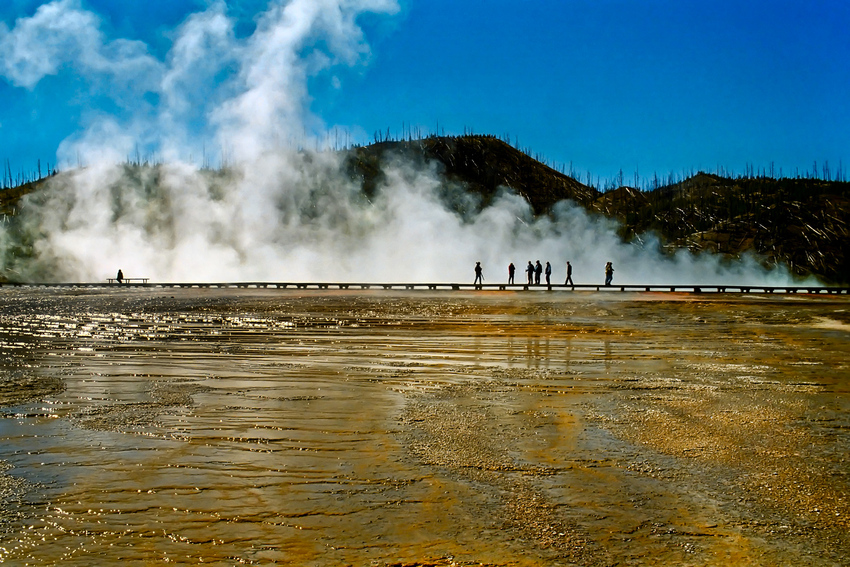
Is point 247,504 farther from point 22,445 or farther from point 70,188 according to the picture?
point 70,188

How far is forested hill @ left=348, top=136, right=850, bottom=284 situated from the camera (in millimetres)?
72812

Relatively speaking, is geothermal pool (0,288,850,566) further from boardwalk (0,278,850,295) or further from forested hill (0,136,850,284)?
forested hill (0,136,850,284)

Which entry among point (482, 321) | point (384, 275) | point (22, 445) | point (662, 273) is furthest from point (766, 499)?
point (662, 273)

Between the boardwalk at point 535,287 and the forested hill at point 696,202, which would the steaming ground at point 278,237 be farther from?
the boardwalk at point 535,287

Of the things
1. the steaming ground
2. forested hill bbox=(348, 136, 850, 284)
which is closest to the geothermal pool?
the steaming ground

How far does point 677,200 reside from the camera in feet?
318

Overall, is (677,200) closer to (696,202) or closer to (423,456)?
(696,202)

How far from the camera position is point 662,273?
65.7 metres

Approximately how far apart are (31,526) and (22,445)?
1.92 metres

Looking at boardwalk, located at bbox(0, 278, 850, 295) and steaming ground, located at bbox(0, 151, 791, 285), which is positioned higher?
steaming ground, located at bbox(0, 151, 791, 285)

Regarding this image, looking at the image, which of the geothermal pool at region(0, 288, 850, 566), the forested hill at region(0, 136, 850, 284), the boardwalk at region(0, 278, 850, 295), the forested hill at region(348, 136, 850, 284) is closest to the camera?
the geothermal pool at region(0, 288, 850, 566)

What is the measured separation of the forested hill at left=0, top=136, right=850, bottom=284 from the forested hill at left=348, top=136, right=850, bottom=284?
0.12m

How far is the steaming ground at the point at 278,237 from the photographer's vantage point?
200 ft

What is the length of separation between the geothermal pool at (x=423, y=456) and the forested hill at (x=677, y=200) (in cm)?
6327
